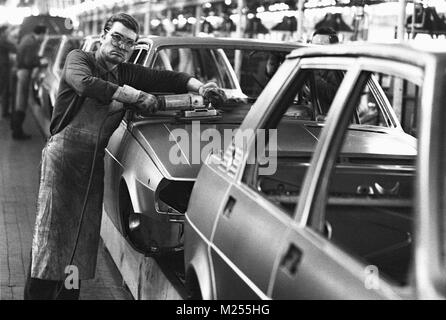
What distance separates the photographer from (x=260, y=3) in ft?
45.8

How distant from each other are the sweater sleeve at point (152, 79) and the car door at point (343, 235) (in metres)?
2.20

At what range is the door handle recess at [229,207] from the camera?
3.47 meters

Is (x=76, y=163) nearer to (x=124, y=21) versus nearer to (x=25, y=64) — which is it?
(x=124, y=21)

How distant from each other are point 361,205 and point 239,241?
→ 521 millimetres

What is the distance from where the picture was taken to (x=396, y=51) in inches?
105

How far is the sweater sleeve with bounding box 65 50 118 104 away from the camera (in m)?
4.95

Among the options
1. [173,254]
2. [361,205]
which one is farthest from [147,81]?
[361,205]

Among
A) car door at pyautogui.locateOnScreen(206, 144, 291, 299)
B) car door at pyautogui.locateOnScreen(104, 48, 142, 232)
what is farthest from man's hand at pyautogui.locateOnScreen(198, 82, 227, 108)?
car door at pyautogui.locateOnScreen(206, 144, 291, 299)

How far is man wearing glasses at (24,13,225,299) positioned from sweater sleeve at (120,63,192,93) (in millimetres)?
394

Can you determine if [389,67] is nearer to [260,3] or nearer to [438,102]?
[438,102]

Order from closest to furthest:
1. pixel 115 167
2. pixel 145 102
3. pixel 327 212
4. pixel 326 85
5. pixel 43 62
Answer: pixel 327 212
pixel 145 102
pixel 115 167
pixel 326 85
pixel 43 62

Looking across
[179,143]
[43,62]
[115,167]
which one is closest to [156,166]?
[179,143]

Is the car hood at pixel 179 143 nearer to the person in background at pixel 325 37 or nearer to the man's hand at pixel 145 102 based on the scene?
the man's hand at pixel 145 102

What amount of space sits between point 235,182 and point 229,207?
0.41 feet
